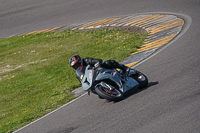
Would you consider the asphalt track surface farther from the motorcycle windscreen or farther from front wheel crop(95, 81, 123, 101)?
the motorcycle windscreen

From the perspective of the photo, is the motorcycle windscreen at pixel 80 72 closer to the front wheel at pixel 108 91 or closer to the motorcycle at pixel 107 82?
the motorcycle at pixel 107 82

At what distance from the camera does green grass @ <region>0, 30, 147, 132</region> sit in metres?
9.79

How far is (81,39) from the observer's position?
14688 mm

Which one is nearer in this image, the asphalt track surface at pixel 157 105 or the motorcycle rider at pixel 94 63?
the asphalt track surface at pixel 157 105

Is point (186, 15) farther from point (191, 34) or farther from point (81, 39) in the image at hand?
point (81, 39)

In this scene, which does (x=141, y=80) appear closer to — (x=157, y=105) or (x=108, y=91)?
(x=108, y=91)

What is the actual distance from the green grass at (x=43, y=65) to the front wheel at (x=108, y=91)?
6.92 ft

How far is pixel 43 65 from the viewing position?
1327 cm

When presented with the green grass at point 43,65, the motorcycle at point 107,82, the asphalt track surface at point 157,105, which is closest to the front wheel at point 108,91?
the motorcycle at point 107,82

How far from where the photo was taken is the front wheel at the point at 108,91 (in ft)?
24.8

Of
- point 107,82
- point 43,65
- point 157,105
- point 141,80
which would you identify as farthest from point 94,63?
point 43,65

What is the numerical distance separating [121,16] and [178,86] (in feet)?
27.1

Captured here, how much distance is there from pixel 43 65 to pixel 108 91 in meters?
6.19

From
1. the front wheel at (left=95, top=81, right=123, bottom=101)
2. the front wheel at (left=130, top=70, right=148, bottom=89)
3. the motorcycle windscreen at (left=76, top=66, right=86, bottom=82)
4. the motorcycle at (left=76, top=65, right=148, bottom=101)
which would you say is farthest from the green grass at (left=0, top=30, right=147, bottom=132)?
the front wheel at (left=130, top=70, right=148, bottom=89)
